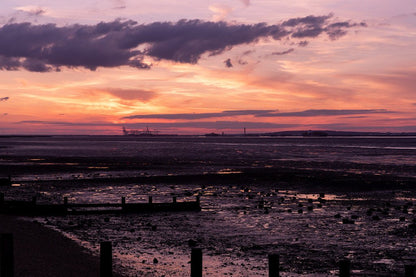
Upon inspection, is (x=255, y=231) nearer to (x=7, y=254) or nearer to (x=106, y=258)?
(x=106, y=258)

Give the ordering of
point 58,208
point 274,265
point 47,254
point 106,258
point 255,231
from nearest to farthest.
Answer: point 274,265
point 106,258
point 47,254
point 255,231
point 58,208

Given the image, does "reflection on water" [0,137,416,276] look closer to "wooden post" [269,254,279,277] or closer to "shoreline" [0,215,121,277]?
"shoreline" [0,215,121,277]

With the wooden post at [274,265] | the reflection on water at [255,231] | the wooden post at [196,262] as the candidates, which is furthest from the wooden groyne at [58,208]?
the wooden post at [274,265]

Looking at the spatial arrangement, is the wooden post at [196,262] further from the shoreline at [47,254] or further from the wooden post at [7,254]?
the shoreline at [47,254]

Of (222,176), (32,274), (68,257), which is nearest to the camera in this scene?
(32,274)

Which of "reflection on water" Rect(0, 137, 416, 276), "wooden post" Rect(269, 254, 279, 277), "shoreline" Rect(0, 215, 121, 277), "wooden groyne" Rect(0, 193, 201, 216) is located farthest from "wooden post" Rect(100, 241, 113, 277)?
"wooden groyne" Rect(0, 193, 201, 216)

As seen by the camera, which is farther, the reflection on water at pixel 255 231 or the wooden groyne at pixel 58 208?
the wooden groyne at pixel 58 208

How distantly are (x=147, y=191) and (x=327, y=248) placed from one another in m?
25.0

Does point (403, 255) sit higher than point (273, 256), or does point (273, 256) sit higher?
point (273, 256)

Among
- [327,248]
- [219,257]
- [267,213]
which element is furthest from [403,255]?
[267,213]

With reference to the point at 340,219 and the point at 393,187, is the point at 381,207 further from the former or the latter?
the point at 393,187

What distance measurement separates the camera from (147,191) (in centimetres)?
4434

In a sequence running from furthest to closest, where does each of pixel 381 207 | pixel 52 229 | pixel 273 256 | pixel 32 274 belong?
pixel 381 207 → pixel 52 229 → pixel 32 274 → pixel 273 256

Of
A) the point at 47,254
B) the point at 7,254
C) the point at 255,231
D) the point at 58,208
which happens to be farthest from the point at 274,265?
the point at 58,208
